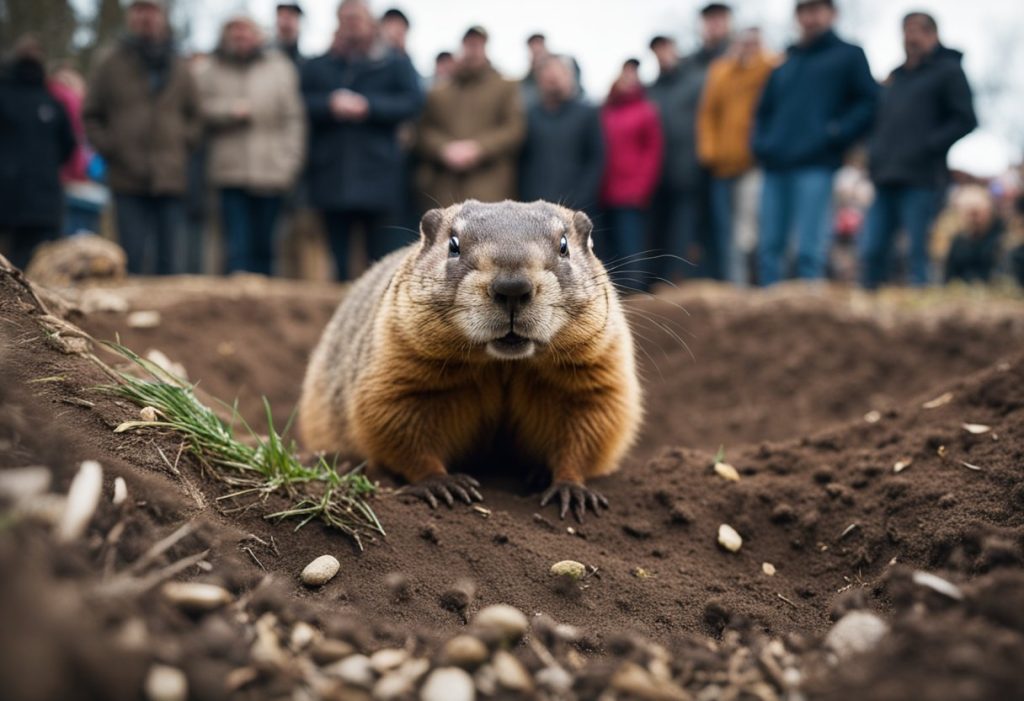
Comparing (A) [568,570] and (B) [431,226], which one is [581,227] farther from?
(A) [568,570]

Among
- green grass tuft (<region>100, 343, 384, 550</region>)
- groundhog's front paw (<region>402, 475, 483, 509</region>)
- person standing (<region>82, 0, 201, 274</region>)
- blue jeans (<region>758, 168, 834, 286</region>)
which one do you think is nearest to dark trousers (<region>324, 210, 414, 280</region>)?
person standing (<region>82, 0, 201, 274</region>)

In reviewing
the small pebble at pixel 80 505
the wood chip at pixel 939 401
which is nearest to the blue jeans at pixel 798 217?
the wood chip at pixel 939 401

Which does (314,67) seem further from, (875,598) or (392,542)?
(875,598)

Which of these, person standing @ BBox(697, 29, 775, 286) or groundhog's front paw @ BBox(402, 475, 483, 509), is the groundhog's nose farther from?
person standing @ BBox(697, 29, 775, 286)

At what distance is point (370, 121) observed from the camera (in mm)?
9617

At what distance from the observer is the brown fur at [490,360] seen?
3.66 meters

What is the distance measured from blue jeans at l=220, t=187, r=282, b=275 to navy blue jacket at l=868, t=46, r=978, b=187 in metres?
6.92

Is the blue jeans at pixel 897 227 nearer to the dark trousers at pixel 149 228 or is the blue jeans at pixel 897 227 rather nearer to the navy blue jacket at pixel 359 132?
the navy blue jacket at pixel 359 132

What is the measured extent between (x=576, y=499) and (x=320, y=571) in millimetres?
1400

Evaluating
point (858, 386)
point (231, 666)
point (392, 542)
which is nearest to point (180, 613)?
point (231, 666)

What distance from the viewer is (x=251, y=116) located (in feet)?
31.5

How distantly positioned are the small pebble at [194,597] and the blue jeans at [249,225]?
8.20m

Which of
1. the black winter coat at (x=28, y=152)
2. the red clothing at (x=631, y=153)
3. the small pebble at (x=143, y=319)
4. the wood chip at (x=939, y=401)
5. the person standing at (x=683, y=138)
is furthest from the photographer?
the person standing at (x=683, y=138)

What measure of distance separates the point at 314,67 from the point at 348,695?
905 cm
